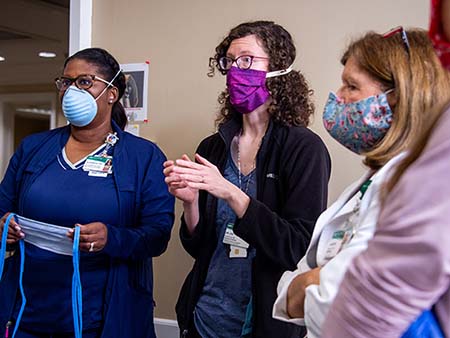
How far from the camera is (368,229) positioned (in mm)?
829

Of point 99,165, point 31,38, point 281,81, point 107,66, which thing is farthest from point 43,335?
point 31,38

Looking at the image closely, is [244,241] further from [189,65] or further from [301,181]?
[189,65]

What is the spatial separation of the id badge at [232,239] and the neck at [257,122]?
0.32 meters

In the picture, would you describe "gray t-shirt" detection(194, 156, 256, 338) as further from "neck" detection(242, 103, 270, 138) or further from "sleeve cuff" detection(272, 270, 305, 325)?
"sleeve cuff" detection(272, 270, 305, 325)

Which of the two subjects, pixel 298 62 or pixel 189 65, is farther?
pixel 189 65

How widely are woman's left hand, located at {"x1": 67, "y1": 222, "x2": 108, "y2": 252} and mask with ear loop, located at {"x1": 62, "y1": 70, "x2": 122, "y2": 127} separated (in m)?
0.40

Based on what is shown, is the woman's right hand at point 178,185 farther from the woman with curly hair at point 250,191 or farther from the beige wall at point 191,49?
the beige wall at point 191,49

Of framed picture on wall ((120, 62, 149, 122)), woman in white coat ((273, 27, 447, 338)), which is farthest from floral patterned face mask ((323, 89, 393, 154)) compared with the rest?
framed picture on wall ((120, 62, 149, 122))

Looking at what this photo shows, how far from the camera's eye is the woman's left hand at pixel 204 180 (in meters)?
1.41

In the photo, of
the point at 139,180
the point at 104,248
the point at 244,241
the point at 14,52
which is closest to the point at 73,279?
the point at 104,248

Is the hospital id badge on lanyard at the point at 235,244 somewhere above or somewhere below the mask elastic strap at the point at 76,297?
above

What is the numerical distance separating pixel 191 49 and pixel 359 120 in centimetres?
149

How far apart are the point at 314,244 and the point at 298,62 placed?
1299 mm

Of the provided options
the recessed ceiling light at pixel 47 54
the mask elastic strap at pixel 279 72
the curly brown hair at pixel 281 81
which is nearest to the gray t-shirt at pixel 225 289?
the curly brown hair at pixel 281 81
